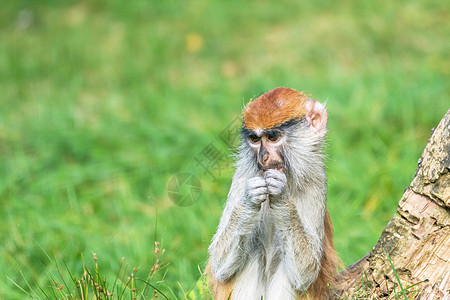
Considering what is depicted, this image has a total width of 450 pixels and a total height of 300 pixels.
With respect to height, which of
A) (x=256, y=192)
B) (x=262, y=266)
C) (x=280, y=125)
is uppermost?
(x=280, y=125)

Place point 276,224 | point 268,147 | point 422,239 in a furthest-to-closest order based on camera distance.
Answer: point 268,147, point 276,224, point 422,239

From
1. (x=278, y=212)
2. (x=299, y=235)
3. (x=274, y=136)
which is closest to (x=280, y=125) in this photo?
(x=274, y=136)

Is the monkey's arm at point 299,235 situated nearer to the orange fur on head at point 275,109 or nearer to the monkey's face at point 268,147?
the monkey's face at point 268,147

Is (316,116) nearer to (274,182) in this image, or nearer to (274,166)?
(274,166)

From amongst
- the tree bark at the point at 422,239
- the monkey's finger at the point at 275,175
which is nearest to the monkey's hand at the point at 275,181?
the monkey's finger at the point at 275,175

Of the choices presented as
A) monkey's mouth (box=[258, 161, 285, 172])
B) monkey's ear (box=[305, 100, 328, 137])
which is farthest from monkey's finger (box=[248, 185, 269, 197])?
monkey's ear (box=[305, 100, 328, 137])

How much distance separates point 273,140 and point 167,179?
2.82 m

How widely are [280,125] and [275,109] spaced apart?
3.5 inches

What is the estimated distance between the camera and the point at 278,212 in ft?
10.1

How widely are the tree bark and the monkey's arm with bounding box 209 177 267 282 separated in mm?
623

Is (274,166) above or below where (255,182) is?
above

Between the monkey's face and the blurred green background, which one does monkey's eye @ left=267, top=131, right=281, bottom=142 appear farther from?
the blurred green background

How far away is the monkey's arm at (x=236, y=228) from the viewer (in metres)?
3.06

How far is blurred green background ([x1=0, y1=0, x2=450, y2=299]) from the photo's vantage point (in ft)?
16.5
